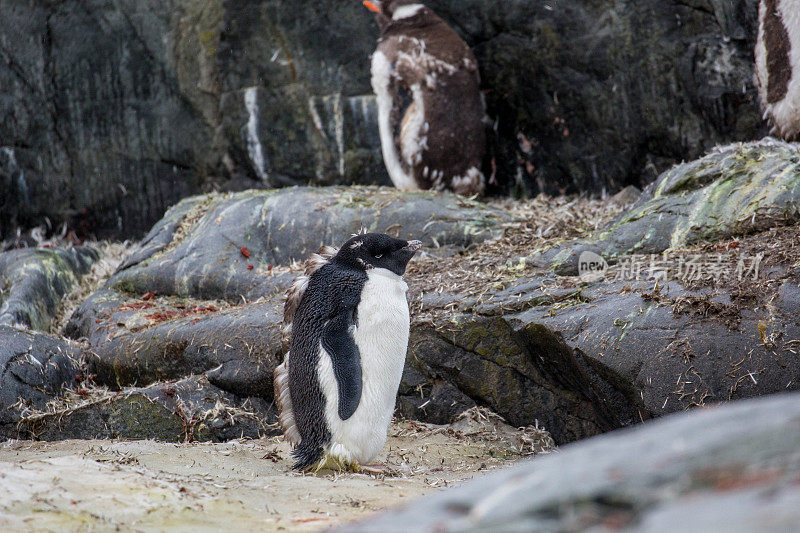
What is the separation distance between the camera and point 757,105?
674cm

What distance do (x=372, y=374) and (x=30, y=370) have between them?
8.74 feet

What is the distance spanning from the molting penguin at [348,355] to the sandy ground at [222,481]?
18 centimetres

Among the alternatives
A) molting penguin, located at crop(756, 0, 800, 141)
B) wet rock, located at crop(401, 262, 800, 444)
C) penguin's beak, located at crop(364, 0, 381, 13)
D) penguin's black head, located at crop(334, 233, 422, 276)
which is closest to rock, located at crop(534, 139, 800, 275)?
molting penguin, located at crop(756, 0, 800, 141)

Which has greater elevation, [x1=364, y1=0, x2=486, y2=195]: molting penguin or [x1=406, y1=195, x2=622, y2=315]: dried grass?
[x1=364, y1=0, x2=486, y2=195]: molting penguin

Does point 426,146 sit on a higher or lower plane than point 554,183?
higher

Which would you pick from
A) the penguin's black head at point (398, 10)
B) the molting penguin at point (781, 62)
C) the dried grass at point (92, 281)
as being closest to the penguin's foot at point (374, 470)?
the dried grass at point (92, 281)

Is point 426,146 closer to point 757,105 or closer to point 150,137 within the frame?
point 757,105

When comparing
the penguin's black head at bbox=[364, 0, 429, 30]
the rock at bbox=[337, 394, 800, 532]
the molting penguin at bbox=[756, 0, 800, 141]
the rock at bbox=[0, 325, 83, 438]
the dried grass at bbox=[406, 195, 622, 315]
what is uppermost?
the penguin's black head at bbox=[364, 0, 429, 30]

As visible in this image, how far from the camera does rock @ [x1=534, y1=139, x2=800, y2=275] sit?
472cm

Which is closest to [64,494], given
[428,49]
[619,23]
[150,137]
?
[428,49]

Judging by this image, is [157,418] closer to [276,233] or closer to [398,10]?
[276,233]

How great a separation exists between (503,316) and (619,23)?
3.98 m

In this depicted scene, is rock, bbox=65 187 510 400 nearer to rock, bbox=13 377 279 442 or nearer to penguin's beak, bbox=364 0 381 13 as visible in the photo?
rock, bbox=13 377 279 442

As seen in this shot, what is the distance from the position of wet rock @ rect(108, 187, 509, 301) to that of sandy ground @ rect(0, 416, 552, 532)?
72.6 inches
